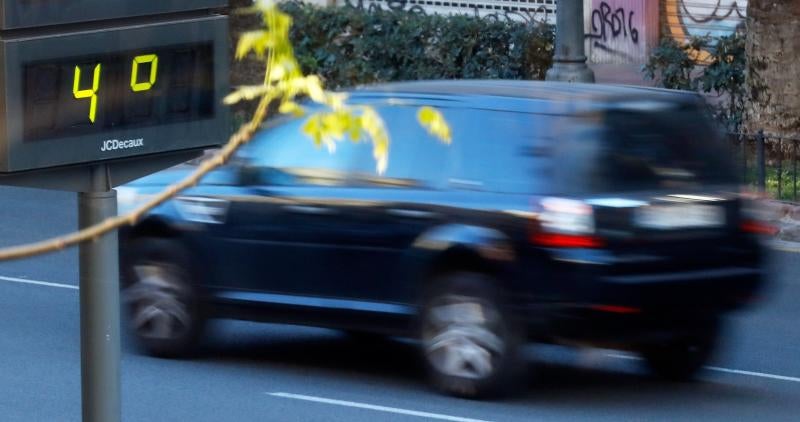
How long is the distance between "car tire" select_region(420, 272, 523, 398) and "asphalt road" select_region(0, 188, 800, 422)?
0.47 ft

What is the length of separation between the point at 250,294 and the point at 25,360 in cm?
152

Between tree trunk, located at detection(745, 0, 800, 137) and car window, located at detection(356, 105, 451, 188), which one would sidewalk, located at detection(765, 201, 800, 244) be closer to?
tree trunk, located at detection(745, 0, 800, 137)

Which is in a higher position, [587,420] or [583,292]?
[583,292]

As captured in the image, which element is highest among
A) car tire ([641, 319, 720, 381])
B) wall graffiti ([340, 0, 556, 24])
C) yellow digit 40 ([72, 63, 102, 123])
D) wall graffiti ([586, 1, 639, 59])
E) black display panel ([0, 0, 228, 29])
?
wall graffiti ([340, 0, 556, 24])

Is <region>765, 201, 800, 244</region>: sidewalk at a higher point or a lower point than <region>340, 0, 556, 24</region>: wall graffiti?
lower

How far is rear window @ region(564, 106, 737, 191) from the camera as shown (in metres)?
8.05

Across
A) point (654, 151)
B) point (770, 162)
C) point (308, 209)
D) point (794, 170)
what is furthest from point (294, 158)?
point (770, 162)

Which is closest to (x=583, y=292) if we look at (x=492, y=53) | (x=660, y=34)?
(x=492, y=53)

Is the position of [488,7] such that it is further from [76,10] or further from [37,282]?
[76,10]

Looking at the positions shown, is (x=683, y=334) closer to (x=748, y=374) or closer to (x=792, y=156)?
(x=748, y=374)

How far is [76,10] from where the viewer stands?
3779 mm

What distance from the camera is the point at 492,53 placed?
864 inches

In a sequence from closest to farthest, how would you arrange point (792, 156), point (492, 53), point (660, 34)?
point (792, 156) → point (492, 53) → point (660, 34)

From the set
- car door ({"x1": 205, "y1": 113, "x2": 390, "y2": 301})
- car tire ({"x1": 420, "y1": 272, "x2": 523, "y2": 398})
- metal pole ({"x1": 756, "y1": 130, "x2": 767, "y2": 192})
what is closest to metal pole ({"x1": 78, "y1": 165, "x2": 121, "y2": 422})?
car tire ({"x1": 420, "y1": 272, "x2": 523, "y2": 398})
